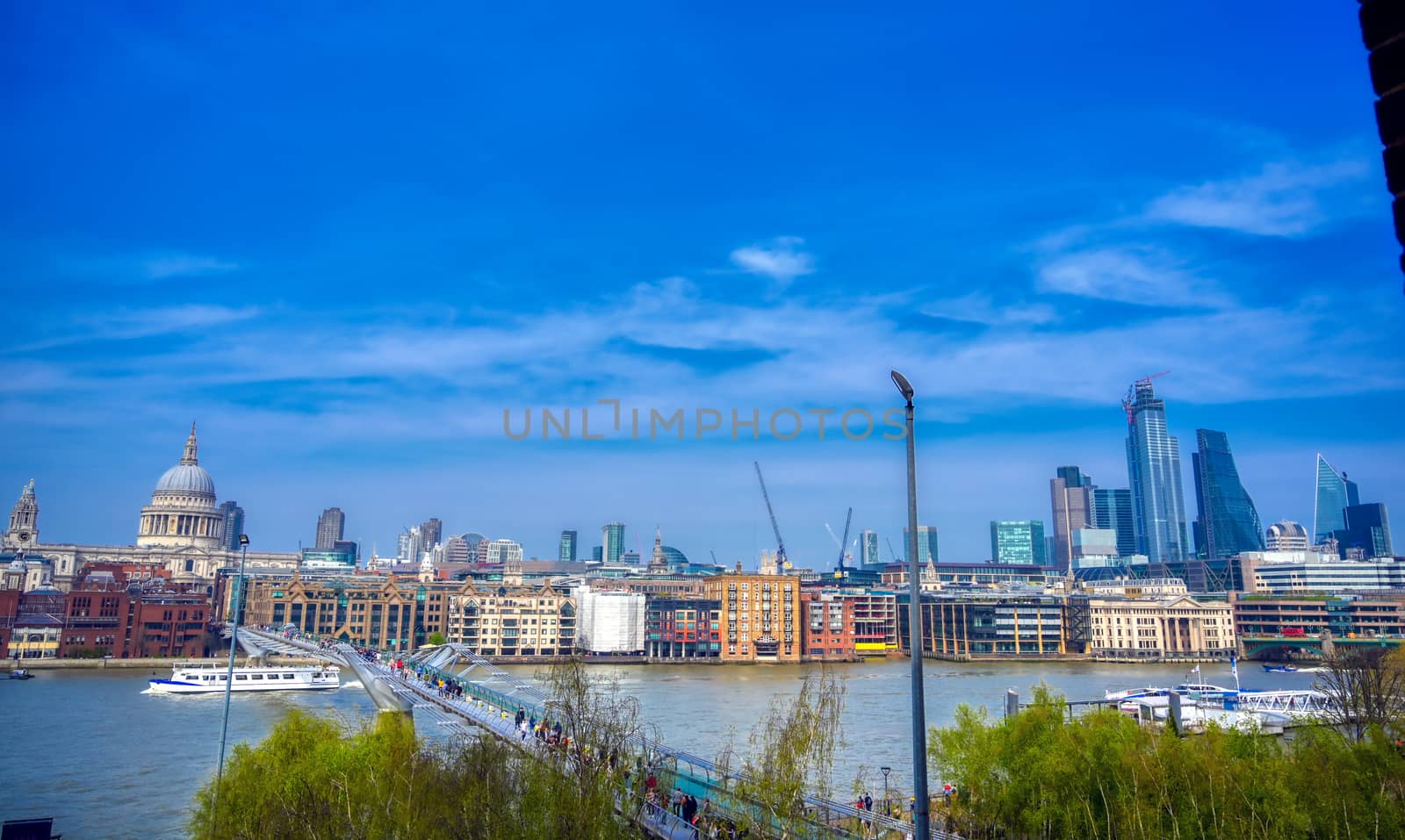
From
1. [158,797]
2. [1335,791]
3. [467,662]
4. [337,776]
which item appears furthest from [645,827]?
[467,662]

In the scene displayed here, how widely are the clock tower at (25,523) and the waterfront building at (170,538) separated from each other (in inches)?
4.9

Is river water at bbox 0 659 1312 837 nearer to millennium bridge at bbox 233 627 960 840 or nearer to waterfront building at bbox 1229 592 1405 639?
millennium bridge at bbox 233 627 960 840

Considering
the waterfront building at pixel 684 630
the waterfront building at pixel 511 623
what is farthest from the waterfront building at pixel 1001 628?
the waterfront building at pixel 511 623

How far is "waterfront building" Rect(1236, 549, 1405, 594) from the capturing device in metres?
144

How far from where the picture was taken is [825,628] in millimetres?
107000

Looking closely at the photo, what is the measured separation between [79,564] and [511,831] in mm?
155491

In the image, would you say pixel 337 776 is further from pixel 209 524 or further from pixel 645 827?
pixel 209 524

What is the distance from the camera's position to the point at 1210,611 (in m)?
111

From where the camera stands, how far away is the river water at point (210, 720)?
3019 centimetres

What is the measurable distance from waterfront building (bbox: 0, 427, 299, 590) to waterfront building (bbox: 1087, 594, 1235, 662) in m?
116

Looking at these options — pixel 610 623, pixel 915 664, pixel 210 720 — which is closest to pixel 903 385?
pixel 915 664

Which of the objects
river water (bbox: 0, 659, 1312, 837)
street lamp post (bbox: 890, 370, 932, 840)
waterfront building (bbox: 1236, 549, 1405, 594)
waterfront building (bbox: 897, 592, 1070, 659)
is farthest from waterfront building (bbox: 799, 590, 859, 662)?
street lamp post (bbox: 890, 370, 932, 840)

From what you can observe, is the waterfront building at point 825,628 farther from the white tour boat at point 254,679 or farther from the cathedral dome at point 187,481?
the cathedral dome at point 187,481

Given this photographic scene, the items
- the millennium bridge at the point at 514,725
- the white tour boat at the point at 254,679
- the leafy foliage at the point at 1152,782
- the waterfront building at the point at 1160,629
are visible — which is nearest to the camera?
the leafy foliage at the point at 1152,782
